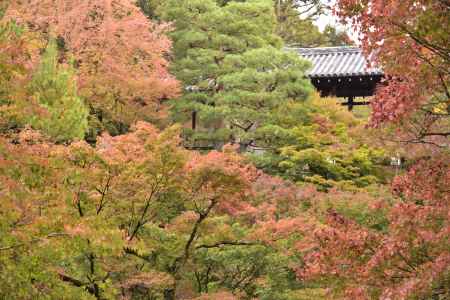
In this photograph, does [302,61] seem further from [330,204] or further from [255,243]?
[255,243]

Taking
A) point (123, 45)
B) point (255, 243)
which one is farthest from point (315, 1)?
point (255, 243)

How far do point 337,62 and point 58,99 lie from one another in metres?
9.75

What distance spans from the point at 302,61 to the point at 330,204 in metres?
4.33

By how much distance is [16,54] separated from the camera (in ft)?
25.9

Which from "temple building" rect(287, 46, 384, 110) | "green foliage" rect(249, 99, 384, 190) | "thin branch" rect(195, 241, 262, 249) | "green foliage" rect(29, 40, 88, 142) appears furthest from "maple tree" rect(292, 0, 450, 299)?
"temple building" rect(287, 46, 384, 110)

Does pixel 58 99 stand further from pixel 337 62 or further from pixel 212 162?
pixel 337 62

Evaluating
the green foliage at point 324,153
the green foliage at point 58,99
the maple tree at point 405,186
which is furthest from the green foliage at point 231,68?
the maple tree at point 405,186

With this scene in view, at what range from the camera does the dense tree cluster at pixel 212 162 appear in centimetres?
769

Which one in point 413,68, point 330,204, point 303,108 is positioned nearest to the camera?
point 413,68

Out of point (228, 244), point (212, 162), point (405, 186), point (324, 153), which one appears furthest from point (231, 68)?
point (405, 186)

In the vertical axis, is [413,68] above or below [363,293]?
above

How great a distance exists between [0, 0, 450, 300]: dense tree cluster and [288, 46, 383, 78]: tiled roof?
6.50ft

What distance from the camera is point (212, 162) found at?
10547 millimetres

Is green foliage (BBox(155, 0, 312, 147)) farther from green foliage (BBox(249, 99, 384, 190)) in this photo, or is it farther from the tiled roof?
the tiled roof
